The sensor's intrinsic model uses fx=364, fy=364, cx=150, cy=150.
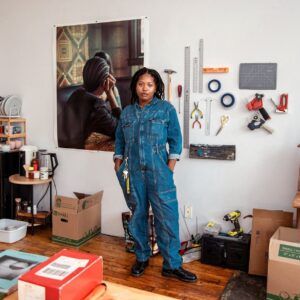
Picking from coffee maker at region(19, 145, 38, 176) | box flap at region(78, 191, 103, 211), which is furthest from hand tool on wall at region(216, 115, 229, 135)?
coffee maker at region(19, 145, 38, 176)

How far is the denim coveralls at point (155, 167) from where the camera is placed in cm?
250

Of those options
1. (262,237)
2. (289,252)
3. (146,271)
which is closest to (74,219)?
(146,271)

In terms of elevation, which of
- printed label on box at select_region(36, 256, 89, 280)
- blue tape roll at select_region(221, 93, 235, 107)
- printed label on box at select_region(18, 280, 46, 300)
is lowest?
printed label on box at select_region(18, 280, 46, 300)

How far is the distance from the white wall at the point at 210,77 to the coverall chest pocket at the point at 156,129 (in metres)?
0.55

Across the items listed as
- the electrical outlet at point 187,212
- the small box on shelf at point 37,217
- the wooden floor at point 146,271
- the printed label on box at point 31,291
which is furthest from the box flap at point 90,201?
the printed label on box at point 31,291

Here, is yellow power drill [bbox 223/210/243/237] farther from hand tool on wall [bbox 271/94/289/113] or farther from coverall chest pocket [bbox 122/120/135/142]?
coverall chest pocket [bbox 122/120/135/142]

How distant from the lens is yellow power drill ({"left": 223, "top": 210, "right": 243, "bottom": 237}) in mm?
2832

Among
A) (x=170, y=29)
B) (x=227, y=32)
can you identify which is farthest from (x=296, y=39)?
(x=170, y=29)

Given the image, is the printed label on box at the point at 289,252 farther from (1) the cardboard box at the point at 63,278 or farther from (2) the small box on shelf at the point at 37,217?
(2) the small box on shelf at the point at 37,217

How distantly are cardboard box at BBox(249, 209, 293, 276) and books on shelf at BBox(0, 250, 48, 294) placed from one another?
1.65m

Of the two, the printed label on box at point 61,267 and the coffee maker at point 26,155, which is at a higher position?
the coffee maker at point 26,155

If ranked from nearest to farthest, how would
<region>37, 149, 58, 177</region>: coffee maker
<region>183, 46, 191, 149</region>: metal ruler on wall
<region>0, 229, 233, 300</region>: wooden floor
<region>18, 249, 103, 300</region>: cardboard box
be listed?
1. <region>18, 249, 103, 300</region>: cardboard box
2. <region>0, 229, 233, 300</region>: wooden floor
3. <region>183, 46, 191, 149</region>: metal ruler on wall
4. <region>37, 149, 58, 177</region>: coffee maker

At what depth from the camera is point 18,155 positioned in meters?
3.60

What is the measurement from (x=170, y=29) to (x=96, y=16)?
28.8 inches
